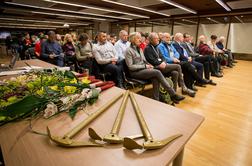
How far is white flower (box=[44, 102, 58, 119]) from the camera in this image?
110cm

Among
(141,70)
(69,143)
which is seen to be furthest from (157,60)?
(69,143)

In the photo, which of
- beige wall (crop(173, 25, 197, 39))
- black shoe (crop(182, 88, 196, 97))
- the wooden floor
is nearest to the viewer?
the wooden floor

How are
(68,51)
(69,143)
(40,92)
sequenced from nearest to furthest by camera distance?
1. (69,143)
2. (40,92)
3. (68,51)

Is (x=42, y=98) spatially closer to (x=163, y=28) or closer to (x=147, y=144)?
(x=147, y=144)

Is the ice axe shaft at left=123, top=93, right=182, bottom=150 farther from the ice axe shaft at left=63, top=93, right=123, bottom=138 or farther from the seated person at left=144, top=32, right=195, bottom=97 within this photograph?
the seated person at left=144, top=32, right=195, bottom=97

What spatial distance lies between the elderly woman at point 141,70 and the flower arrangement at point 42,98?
5.25ft

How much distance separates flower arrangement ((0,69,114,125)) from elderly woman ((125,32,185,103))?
1.60m

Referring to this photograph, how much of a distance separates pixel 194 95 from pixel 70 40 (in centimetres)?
370

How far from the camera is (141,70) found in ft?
10.1

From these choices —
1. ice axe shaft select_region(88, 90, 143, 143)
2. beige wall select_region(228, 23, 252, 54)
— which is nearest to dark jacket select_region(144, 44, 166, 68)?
ice axe shaft select_region(88, 90, 143, 143)

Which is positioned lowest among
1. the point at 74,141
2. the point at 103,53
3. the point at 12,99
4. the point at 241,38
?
the point at 74,141

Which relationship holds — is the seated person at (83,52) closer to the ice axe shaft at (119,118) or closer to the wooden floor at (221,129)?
the wooden floor at (221,129)

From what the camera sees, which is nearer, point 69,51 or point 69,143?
point 69,143

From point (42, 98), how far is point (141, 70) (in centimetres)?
212
